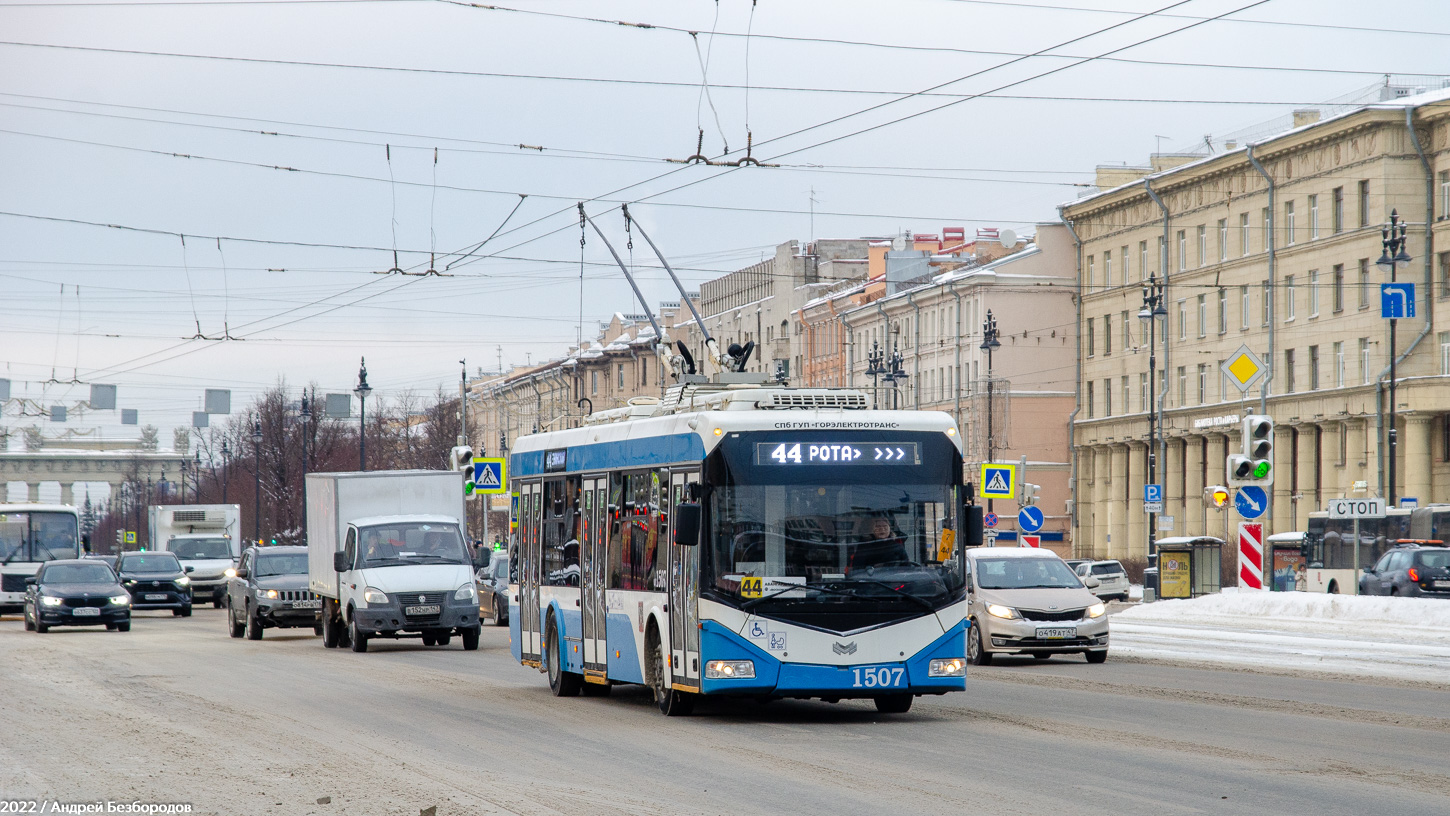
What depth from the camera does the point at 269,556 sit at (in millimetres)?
38156

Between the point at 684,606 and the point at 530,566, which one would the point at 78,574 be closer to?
the point at 530,566

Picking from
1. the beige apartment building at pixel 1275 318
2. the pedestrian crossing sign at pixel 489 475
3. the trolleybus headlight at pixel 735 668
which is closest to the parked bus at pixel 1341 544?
the beige apartment building at pixel 1275 318

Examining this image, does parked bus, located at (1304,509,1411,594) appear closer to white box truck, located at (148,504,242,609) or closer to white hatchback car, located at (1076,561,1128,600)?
white hatchback car, located at (1076,561,1128,600)

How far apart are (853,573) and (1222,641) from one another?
1679 centimetres

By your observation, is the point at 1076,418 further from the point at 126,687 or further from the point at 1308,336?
the point at 126,687

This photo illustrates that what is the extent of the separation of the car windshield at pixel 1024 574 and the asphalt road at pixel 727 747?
2.82m

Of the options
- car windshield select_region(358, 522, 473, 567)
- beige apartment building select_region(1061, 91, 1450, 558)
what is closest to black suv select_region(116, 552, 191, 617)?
car windshield select_region(358, 522, 473, 567)

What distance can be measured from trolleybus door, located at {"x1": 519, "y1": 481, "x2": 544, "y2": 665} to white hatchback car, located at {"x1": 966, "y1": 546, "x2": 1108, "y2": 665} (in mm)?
6630

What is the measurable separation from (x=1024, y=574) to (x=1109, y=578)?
36519 millimetres

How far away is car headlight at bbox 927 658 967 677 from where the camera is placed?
1698 cm

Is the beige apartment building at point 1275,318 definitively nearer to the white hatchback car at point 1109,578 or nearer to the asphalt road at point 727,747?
the white hatchback car at point 1109,578

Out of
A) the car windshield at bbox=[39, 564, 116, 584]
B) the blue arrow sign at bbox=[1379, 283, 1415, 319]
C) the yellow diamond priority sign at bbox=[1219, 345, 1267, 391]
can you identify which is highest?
the blue arrow sign at bbox=[1379, 283, 1415, 319]

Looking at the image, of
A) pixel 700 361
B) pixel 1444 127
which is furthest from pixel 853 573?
pixel 700 361

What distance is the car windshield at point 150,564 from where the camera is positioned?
49938 mm
